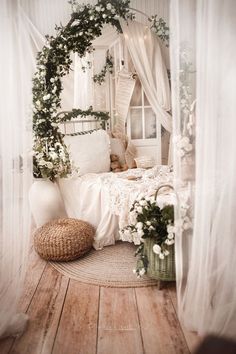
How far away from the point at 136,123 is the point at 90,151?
1114 millimetres

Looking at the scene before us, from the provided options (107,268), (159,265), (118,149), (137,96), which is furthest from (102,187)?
(137,96)

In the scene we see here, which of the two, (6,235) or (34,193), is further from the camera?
(34,193)

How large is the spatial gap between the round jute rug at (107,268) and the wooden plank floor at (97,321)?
0.28 feet

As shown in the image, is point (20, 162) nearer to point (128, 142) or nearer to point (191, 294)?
point (191, 294)

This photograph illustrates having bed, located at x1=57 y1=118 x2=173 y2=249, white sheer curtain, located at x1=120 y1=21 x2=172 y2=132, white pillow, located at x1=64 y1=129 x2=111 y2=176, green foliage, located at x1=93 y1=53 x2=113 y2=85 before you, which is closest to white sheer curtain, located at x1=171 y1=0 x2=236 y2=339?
bed, located at x1=57 y1=118 x2=173 y2=249

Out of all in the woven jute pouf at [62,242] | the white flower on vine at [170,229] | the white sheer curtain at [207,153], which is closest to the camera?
the white sheer curtain at [207,153]

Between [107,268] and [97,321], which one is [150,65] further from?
[97,321]

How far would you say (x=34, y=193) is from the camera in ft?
11.2

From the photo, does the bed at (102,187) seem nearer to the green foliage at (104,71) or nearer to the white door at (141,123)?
the white door at (141,123)

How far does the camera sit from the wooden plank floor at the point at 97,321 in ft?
5.80

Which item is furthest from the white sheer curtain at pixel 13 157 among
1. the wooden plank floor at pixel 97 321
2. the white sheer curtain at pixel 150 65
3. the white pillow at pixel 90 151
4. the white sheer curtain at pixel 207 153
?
the white sheer curtain at pixel 150 65

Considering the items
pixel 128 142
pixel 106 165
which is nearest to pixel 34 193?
pixel 106 165

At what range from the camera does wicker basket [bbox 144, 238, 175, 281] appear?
2.30 meters

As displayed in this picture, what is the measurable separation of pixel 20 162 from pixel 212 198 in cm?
100
